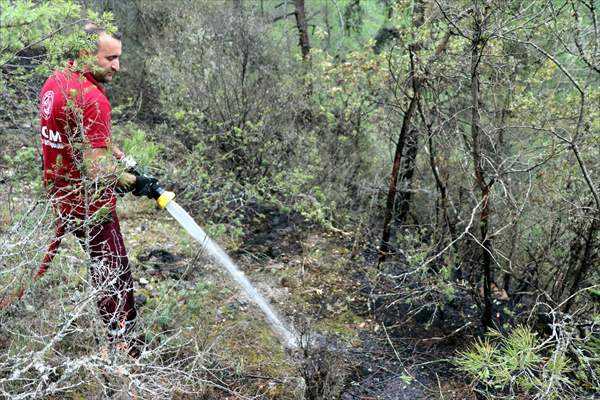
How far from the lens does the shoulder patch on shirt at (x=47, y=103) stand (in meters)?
3.15

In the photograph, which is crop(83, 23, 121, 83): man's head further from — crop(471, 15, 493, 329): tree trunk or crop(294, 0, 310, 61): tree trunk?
crop(294, 0, 310, 61): tree trunk

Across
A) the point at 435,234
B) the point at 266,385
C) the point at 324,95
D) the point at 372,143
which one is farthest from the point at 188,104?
the point at 266,385

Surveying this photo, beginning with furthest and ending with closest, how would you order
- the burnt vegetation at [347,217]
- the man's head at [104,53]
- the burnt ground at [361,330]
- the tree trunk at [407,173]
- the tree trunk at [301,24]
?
the tree trunk at [301,24], the tree trunk at [407,173], the burnt ground at [361,330], the man's head at [104,53], the burnt vegetation at [347,217]

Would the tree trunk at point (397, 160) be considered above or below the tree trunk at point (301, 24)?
below

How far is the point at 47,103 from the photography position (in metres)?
3.18

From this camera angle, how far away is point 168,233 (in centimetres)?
576

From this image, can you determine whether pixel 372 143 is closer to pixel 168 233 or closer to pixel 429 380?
pixel 168 233

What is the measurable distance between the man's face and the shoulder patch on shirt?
0.93 feet

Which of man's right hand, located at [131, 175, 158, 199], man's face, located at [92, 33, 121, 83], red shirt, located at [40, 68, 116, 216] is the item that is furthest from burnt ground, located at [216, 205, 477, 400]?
man's face, located at [92, 33, 121, 83]

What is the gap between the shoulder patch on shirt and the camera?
124 inches

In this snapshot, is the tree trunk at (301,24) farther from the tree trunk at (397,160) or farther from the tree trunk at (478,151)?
the tree trunk at (478,151)

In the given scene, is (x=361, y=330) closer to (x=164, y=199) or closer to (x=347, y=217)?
(x=347, y=217)

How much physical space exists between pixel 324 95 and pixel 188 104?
189 cm

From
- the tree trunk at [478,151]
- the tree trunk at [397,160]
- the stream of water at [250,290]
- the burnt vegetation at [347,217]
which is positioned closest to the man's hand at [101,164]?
the burnt vegetation at [347,217]
